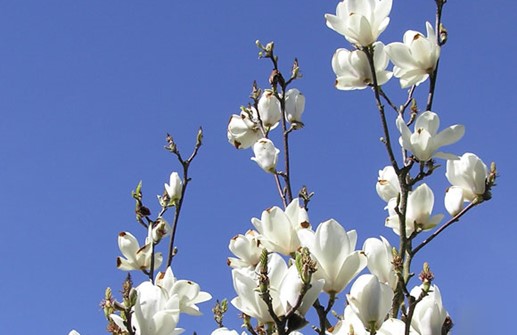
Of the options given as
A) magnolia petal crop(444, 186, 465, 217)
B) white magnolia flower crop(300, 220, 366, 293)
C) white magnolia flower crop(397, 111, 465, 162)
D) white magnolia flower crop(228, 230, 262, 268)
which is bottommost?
white magnolia flower crop(300, 220, 366, 293)

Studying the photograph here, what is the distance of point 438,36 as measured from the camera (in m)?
1.66

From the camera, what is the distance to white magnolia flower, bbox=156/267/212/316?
1371 mm

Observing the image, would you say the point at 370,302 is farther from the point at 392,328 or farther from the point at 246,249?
the point at 246,249

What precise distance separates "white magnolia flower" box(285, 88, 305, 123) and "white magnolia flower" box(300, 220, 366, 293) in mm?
890

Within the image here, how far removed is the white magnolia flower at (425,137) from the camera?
1.50 meters

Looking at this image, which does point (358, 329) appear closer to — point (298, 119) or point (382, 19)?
point (382, 19)

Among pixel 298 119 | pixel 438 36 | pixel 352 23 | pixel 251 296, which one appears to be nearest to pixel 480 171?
pixel 438 36

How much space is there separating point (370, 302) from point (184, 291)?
443mm

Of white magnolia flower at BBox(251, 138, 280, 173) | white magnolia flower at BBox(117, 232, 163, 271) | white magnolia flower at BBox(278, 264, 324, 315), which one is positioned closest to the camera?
white magnolia flower at BBox(278, 264, 324, 315)

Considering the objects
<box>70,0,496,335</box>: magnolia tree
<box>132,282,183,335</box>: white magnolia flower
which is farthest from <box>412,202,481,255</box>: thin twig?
<box>132,282,183,335</box>: white magnolia flower

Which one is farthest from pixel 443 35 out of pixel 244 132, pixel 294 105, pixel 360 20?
pixel 244 132

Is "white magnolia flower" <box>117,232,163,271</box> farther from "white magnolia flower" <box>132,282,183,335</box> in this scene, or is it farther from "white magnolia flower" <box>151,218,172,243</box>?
"white magnolia flower" <box>132,282,183,335</box>

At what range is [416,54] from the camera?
5.35 feet

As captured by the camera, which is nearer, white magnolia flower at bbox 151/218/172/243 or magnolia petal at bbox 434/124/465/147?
magnolia petal at bbox 434/124/465/147
